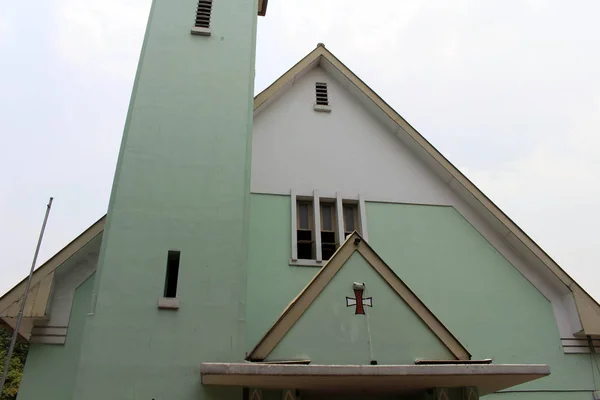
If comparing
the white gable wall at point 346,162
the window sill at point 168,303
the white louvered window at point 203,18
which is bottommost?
the window sill at point 168,303

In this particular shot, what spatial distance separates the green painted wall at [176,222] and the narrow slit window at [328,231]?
2.94m

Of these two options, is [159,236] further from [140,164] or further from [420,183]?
[420,183]

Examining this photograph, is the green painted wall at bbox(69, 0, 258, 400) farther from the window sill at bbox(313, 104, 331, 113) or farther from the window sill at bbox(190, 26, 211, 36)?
the window sill at bbox(313, 104, 331, 113)

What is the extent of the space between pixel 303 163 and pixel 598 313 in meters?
7.69

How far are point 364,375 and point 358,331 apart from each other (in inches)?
45.3

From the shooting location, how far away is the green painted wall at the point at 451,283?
10703 mm

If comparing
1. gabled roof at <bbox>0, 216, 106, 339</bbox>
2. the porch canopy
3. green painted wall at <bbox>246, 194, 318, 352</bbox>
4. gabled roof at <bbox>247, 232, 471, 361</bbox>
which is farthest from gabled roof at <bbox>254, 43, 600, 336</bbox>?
gabled roof at <bbox>0, 216, 106, 339</bbox>

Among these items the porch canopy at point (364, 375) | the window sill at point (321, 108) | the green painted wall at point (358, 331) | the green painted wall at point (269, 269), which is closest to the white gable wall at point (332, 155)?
the window sill at point (321, 108)

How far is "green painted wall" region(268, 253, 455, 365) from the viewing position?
802cm

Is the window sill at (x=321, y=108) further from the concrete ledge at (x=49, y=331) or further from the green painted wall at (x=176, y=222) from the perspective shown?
the concrete ledge at (x=49, y=331)

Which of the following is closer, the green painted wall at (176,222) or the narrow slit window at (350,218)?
the green painted wall at (176,222)

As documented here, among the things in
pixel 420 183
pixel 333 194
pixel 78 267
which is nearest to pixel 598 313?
pixel 420 183

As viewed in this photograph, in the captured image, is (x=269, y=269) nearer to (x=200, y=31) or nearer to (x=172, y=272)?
(x=172, y=272)

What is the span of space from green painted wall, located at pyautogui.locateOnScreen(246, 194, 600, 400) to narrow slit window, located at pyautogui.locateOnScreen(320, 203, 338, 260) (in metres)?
0.79
